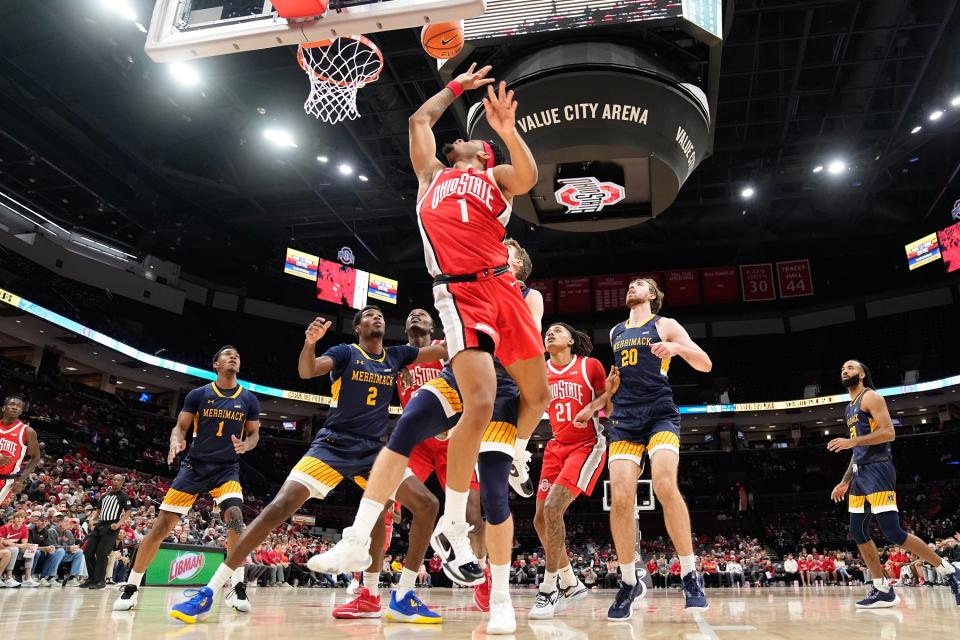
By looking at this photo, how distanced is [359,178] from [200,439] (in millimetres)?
15262

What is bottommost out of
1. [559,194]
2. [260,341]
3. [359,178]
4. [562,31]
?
[559,194]

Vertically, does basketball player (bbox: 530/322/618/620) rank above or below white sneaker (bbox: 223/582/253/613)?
above

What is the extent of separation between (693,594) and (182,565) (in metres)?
8.66

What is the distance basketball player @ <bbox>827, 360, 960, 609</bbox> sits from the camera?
5.49 metres

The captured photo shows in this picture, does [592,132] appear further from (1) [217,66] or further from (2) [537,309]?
(1) [217,66]

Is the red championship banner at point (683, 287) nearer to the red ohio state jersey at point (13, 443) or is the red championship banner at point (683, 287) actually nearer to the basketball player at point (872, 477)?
the basketball player at point (872, 477)

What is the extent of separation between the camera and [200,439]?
16.8 ft

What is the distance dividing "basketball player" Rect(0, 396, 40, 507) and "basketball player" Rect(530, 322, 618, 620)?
5.89m

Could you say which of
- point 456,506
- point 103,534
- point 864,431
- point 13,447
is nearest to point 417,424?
point 456,506

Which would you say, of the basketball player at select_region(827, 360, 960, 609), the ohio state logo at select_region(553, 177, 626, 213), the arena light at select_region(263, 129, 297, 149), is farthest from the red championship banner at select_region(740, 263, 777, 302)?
the basketball player at select_region(827, 360, 960, 609)

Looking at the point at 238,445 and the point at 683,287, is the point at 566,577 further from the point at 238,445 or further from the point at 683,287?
the point at 683,287

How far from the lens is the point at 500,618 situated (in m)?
2.59

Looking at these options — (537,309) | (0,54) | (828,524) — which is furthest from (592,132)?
(828,524)

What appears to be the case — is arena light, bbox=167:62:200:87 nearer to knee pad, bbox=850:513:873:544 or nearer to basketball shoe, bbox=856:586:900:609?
knee pad, bbox=850:513:873:544
